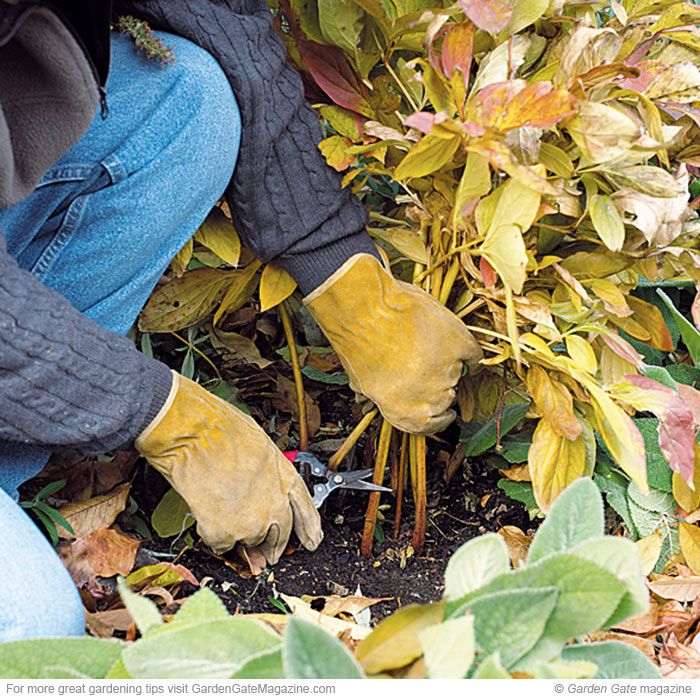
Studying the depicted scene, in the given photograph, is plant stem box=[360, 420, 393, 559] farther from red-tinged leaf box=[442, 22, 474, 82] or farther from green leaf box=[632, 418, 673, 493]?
red-tinged leaf box=[442, 22, 474, 82]

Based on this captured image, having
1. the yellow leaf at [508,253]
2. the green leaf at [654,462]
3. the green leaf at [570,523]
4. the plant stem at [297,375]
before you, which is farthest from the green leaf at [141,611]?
the green leaf at [654,462]

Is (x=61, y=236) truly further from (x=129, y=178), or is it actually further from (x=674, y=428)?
(x=674, y=428)

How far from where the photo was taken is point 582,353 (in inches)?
40.7

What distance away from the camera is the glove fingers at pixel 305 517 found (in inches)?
47.3

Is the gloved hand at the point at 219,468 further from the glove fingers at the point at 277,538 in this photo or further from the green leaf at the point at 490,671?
the green leaf at the point at 490,671

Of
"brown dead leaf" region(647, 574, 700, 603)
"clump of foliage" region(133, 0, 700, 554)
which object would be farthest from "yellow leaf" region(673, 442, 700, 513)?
"brown dead leaf" region(647, 574, 700, 603)

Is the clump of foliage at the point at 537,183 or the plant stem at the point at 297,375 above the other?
the clump of foliage at the point at 537,183

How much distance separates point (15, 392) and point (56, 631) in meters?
0.25

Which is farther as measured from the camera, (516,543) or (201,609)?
(516,543)

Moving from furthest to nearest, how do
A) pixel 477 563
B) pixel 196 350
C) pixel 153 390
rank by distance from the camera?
pixel 196 350, pixel 153 390, pixel 477 563

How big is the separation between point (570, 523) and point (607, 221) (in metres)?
0.42

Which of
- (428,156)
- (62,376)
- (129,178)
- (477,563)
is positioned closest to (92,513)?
(62,376)

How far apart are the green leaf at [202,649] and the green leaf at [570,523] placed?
21 cm
